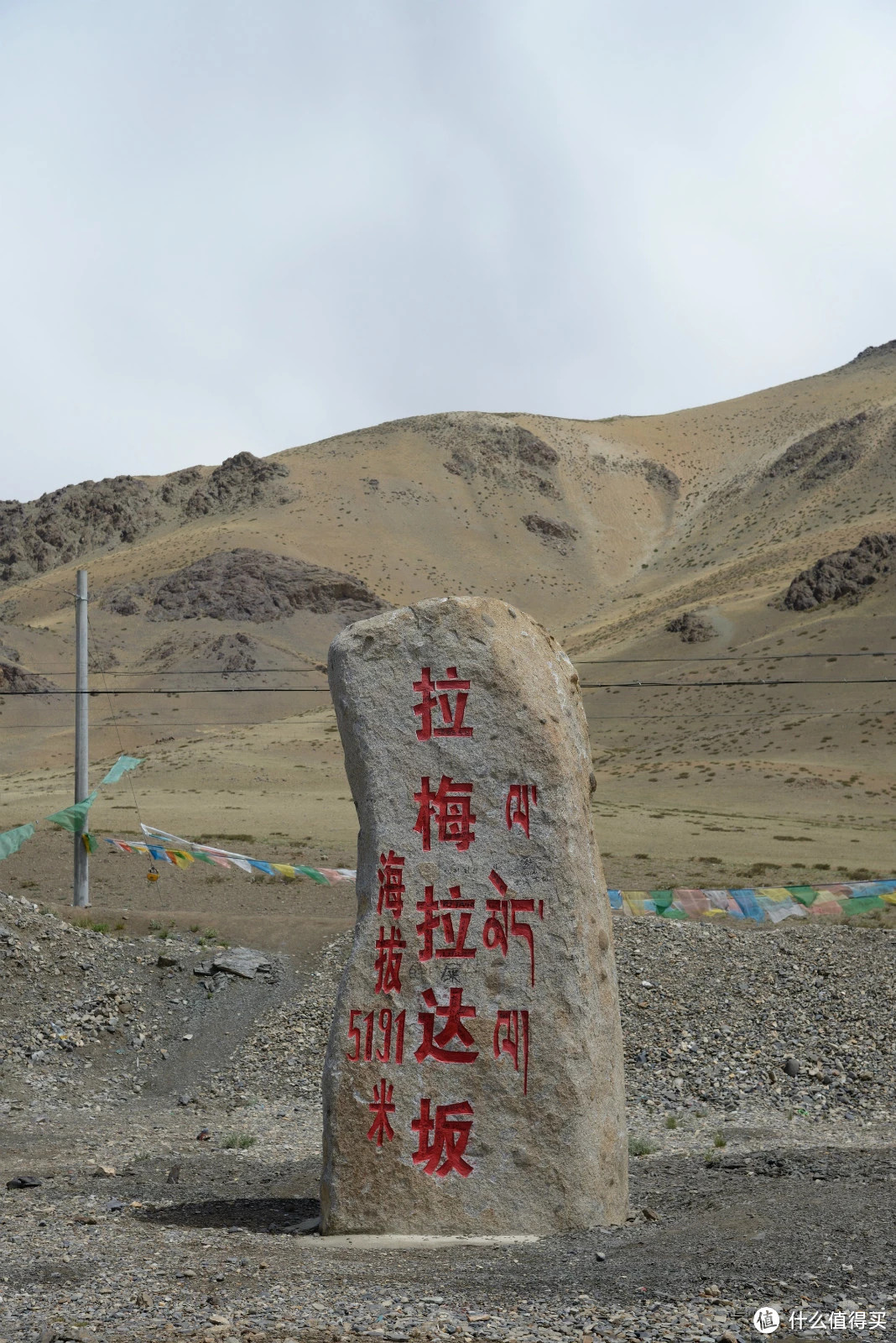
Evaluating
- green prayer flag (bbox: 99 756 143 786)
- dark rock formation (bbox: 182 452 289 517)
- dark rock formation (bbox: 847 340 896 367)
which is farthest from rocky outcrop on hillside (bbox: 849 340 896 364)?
green prayer flag (bbox: 99 756 143 786)

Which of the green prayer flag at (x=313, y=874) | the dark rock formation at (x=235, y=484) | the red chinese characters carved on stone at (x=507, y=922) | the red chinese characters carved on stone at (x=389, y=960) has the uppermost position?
the dark rock formation at (x=235, y=484)

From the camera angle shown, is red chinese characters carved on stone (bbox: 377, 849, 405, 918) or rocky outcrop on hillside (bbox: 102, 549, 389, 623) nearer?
red chinese characters carved on stone (bbox: 377, 849, 405, 918)

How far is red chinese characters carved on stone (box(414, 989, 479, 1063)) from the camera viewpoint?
25.0 ft

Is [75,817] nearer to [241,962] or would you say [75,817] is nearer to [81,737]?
[81,737]

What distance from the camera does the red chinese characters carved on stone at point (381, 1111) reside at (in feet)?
24.8

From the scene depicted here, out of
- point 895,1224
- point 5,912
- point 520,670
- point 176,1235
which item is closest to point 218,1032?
point 5,912

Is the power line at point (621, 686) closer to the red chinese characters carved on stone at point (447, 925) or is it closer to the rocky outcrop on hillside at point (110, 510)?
the red chinese characters carved on stone at point (447, 925)

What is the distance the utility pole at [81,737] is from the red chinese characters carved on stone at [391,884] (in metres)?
11.1

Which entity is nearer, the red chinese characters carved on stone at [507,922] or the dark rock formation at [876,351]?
the red chinese characters carved on stone at [507,922]

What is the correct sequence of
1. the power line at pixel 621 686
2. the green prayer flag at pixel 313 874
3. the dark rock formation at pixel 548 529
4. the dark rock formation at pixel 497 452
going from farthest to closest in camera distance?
the dark rock formation at pixel 497 452 → the dark rock formation at pixel 548 529 → the power line at pixel 621 686 → the green prayer flag at pixel 313 874

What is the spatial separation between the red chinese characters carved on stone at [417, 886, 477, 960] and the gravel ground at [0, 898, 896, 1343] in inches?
65.8

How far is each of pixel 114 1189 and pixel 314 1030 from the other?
16.2 feet

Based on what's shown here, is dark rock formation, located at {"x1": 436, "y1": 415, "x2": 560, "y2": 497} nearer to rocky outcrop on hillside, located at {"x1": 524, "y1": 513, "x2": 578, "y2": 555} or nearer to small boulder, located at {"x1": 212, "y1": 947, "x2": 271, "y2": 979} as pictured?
rocky outcrop on hillside, located at {"x1": 524, "y1": 513, "x2": 578, "y2": 555}

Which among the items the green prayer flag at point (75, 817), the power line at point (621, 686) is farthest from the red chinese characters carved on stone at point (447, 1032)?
the green prayer flag at point (75, 817)
